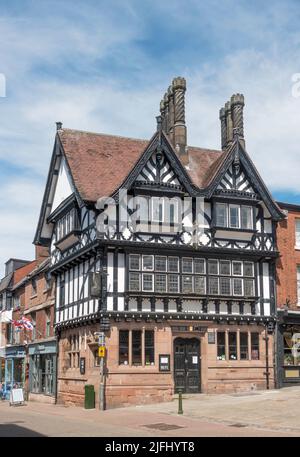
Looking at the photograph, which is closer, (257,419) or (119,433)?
(119,433)

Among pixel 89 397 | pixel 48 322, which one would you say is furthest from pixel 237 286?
pixel 48 322

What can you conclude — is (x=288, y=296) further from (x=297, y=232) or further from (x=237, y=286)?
(x=297, y=232)

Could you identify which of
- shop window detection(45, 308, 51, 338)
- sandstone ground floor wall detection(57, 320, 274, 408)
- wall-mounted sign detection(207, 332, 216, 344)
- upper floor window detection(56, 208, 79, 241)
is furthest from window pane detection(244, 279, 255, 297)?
shop window detection(45, 308, 51, 338)

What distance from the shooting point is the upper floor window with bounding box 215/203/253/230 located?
30.1 m

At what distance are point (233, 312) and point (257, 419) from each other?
1047cm

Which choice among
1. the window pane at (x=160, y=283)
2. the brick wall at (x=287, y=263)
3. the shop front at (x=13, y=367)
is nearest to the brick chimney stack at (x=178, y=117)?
the brick wall at (x=287, y=263)

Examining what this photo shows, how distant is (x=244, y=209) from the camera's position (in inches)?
1205

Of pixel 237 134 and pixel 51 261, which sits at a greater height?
pixel 237 134

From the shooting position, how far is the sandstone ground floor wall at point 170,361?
89.6ft

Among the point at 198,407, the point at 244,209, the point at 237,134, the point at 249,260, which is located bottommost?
the point at 198,407

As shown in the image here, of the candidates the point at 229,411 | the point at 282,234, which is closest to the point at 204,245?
the point at 282,234

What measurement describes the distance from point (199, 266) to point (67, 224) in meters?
7.30

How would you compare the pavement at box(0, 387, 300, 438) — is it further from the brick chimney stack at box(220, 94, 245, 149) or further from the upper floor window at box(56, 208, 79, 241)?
the brick chimney stack at box(220, 94, 245, 149)
